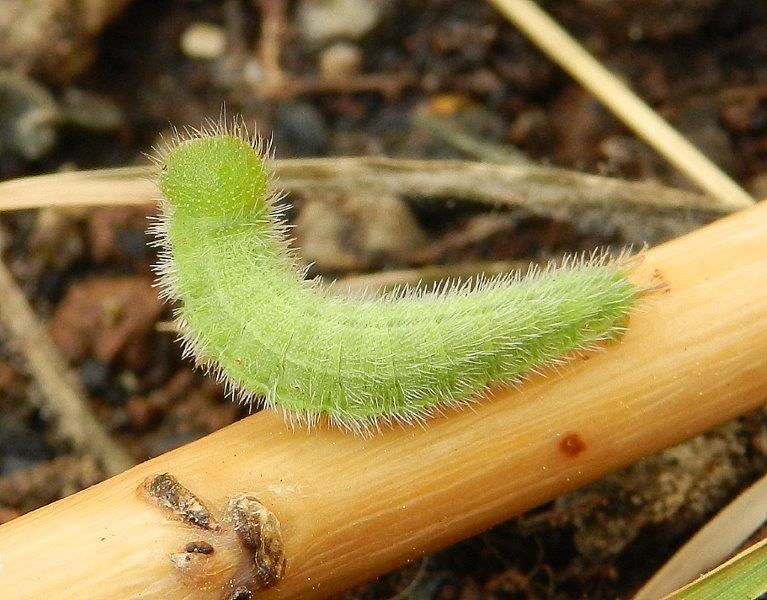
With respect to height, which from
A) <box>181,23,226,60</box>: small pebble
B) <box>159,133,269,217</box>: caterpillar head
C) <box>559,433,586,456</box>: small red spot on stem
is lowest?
<box>559,433,586,456</box>: small red spot on stem

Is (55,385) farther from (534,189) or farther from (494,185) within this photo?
(534,189)

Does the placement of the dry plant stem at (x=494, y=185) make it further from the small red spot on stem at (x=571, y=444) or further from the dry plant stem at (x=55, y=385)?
the small red spot on stem at (x=571, y=444)

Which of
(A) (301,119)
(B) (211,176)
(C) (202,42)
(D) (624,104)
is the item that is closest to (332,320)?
(B) (211,176)

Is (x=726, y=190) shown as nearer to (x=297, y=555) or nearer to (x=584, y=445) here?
(x=584, y=445)

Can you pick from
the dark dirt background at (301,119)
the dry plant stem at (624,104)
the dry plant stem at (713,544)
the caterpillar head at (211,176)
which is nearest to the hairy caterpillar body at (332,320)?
the caterpillar head at (211,176)

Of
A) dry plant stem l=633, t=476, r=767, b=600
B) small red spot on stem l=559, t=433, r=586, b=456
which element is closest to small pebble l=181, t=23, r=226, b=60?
small red spot on stem l=559, t=433, r=586, b=456

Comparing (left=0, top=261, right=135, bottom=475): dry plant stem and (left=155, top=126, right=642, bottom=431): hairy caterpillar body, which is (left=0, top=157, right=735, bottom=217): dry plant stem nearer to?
(left=155, top=126, right=642, bottom=431): hairy caterpillar body
